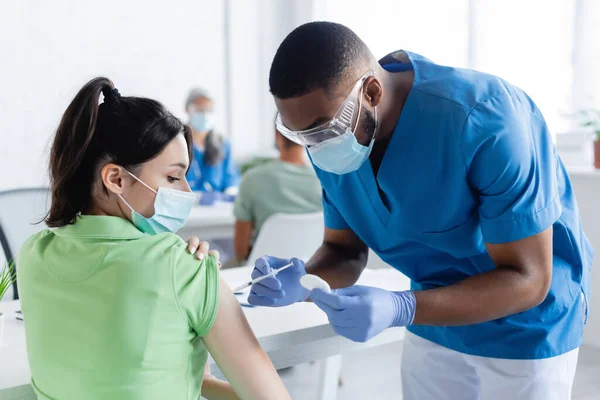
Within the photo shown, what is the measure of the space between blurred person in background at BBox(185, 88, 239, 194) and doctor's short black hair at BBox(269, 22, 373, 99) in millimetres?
3008

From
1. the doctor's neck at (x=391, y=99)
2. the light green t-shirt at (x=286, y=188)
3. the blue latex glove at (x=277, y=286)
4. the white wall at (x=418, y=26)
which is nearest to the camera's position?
the doctor's neck at (x=391, y=99)

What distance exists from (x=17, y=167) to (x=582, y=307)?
4065 mm

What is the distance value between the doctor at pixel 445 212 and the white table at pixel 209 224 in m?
1.52

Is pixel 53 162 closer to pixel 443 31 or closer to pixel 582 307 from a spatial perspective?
pixel 582 307

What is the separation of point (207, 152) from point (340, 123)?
10.1 feet

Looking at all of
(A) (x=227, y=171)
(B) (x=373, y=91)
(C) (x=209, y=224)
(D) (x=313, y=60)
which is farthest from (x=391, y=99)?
(A) (x=227, y=171)

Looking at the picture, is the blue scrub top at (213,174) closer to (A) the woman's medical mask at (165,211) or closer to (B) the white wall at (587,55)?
(B) the white wall at (587,55)

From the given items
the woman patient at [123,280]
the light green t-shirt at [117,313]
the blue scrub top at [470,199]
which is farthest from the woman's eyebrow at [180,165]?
the blue scrub top at [470,199]

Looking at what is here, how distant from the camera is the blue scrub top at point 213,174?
4020 millimetres

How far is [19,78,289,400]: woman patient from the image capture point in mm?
932

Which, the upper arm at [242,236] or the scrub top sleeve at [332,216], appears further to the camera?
the upper arm at [242,236]

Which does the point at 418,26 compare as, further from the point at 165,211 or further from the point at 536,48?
the point at 165,211

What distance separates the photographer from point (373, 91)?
1.10m

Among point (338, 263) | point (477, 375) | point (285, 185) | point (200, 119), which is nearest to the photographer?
point (477, 375)
